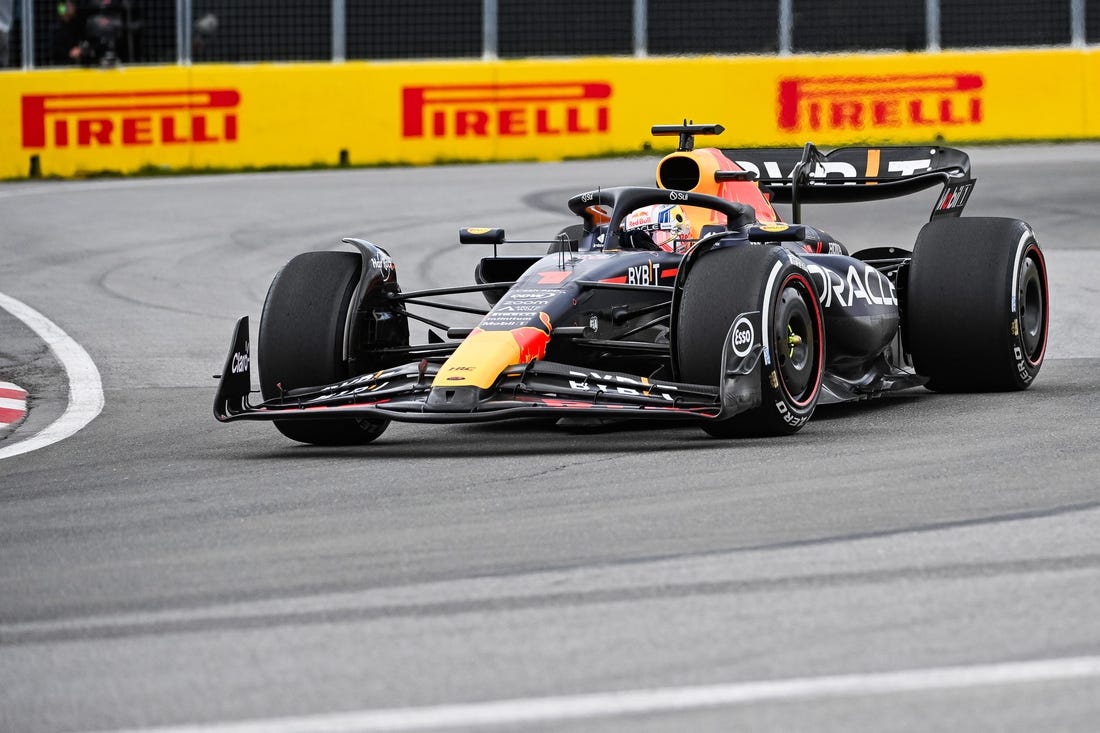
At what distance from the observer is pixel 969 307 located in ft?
30.0

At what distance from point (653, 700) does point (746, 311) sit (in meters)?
3.79

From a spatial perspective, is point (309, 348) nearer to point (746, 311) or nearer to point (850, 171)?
point (746, 311)

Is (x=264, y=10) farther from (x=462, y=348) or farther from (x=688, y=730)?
(x=688, y=730)

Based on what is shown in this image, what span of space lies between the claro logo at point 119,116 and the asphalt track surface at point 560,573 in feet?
44.0

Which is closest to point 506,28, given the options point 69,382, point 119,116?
point 119,116

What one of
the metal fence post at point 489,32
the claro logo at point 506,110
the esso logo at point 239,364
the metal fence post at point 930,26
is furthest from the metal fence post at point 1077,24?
the esso logo at point 239,364

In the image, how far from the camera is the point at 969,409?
28.1 feet

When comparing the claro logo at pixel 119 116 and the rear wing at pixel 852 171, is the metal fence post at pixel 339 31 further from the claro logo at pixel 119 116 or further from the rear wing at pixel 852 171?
the rear wing at pixel 852 171

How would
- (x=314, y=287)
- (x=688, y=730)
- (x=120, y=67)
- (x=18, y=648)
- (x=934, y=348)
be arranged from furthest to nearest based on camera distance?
(x=120, y=67), (x=934, y=348), (x=314, y=287), (x=18, y=648), (x=688, y=730)

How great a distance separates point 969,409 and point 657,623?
14.6ft

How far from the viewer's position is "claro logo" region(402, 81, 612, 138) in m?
23.2

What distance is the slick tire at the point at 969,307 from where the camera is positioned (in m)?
9.11

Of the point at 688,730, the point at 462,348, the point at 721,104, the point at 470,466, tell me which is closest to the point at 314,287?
the point at 462,348

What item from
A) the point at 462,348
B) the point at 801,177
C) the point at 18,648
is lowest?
the point at 18,648
